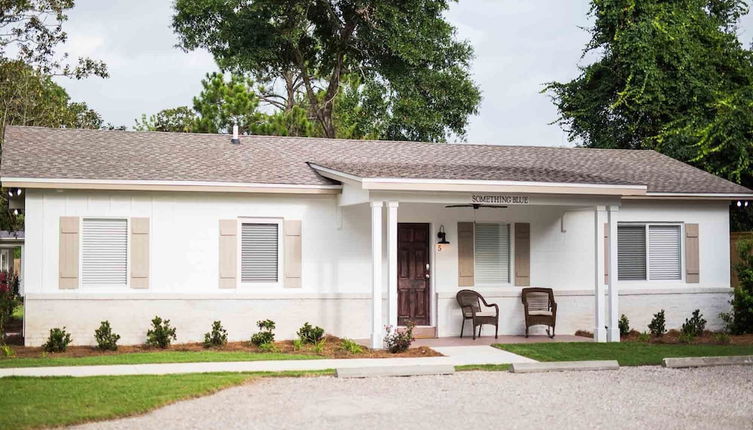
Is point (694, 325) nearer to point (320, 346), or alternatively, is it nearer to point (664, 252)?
point (664, 252)

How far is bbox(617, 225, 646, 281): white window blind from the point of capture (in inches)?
722

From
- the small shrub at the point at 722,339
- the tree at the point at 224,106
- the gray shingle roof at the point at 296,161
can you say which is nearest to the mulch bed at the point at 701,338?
the small shrub at the point at 722,339

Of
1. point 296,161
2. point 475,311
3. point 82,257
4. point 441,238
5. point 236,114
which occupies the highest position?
point 236,114

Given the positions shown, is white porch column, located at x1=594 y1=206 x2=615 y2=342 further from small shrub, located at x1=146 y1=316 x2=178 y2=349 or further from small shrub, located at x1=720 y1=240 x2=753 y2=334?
small shrub, located at x1=146 y1=316 x2=178 y2=349

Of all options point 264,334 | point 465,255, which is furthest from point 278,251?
point 465,255

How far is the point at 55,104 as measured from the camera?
30.6 meters

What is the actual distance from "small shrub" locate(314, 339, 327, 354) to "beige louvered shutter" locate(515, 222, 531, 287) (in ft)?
14.1

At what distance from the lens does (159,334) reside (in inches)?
596

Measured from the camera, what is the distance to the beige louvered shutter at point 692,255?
18594 mm

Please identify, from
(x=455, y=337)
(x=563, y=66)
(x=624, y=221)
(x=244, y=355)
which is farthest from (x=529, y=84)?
(x=244, y=355)

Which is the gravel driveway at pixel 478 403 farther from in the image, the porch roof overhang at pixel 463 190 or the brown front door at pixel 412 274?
the brown front door at pixel 412 274

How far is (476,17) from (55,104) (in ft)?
54.0

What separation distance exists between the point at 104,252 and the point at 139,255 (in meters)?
0.61

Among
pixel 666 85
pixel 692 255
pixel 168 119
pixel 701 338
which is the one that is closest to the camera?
pixel 701 338
